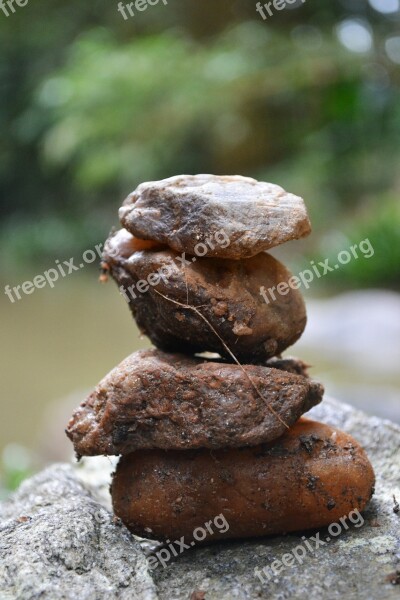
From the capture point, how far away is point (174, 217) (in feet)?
6.88

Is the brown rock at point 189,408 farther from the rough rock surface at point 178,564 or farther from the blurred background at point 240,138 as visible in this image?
the blurred background at point 240,138

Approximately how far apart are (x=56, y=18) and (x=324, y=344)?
38.8 ft

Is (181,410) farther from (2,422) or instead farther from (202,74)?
(202,74)

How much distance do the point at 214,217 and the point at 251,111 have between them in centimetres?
1076

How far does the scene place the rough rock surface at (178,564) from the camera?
187 cm

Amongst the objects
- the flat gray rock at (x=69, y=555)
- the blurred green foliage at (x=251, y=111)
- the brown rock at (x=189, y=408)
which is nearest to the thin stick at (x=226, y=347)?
the brown rock at (x=189, y=408)

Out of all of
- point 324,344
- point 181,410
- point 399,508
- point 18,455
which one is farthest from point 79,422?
point 324,344

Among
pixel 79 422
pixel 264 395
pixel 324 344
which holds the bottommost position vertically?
pixel 324 344

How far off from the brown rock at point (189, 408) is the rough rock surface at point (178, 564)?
30cm

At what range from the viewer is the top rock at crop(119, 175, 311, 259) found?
204 centimetres

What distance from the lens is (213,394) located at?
2.04m

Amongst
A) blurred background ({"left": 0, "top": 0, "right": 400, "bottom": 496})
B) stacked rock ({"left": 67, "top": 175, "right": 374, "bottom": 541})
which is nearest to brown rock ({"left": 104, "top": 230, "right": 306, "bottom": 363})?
stacked rock ({"left": 67, "top": 175, "right": 374, "bottom": 541})

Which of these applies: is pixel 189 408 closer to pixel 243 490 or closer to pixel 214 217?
pixel 243 490

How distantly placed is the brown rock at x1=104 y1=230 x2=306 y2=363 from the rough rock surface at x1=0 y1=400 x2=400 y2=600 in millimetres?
627
